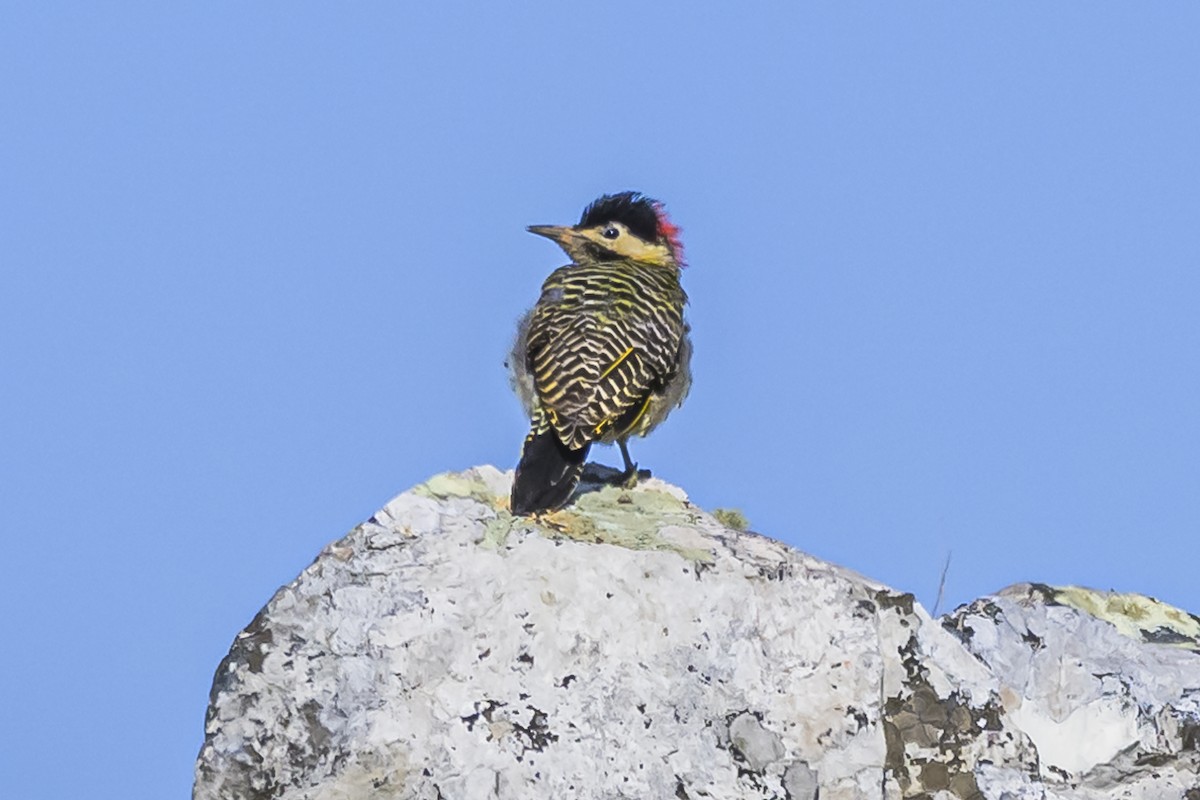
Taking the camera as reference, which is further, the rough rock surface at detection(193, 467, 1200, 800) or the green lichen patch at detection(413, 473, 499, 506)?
the green lichen patch at detection(413, 473, 499, 506)

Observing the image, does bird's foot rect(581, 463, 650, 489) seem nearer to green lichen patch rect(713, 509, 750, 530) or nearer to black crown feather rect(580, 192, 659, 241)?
green lichen patch rect(713, 509, 750, 530)

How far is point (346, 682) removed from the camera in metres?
5.68

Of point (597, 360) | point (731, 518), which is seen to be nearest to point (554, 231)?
point (597, 360)

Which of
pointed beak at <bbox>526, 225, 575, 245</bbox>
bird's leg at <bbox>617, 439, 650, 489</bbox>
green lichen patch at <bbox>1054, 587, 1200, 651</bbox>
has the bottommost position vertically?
green lichen patch at <bbox>1054, 587, 1200, 651</bbox>

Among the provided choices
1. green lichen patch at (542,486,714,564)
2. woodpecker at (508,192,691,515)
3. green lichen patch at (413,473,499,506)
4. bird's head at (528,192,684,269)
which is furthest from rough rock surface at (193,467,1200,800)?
bird's head at (528,192,684,269)

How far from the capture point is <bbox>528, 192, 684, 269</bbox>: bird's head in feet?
34.8

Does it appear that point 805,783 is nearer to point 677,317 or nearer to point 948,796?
point 948,796

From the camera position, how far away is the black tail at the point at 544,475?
655cm

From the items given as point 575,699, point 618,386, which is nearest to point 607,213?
point 618,386

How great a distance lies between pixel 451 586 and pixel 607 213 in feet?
17.0

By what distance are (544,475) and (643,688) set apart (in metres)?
1.31

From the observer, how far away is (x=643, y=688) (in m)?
5.70

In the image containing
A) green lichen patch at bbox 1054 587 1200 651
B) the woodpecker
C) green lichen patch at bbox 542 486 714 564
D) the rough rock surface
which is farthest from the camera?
the woodpecker

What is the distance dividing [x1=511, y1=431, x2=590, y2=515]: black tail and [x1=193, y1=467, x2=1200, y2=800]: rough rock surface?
322 millimetres
